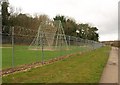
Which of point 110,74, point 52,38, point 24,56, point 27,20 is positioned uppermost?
point 27,20

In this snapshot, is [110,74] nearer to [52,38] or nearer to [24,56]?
[24,56]

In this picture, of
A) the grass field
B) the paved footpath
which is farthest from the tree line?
the paved footpath

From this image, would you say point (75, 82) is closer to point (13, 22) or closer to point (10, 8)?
point (13, 22)

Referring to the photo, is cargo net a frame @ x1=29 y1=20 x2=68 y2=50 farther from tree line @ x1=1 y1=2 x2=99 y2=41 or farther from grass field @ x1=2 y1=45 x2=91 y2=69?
tree line @ x1=1 y1=2 x2=99 y2=41

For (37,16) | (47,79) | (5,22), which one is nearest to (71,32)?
(37,16)

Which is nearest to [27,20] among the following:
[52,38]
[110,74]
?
[52,38]

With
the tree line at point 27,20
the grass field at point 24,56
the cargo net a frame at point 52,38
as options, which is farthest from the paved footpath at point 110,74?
the tree line at point 27,20

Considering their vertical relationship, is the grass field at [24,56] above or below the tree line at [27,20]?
below

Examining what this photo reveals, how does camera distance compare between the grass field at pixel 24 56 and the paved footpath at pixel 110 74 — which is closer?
the paved footpath at pixel 110 74

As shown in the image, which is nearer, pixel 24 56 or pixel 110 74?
pixel 110 74

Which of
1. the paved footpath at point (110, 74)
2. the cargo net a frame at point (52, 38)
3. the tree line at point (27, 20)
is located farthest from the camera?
the tree line at point (27, 20)

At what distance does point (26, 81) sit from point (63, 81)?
4.36ft

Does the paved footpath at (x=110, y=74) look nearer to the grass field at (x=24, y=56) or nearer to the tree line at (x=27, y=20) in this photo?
the grass field at (x=24, y=56)

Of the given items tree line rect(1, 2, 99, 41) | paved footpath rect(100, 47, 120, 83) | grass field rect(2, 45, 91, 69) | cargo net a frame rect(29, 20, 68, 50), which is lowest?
paved footpath rect(100, 47, 120, 83)
